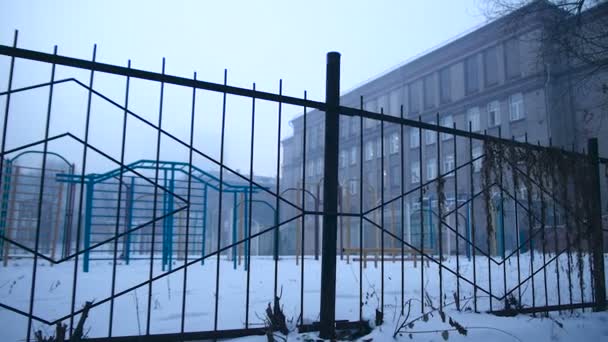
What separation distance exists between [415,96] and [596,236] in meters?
27.0

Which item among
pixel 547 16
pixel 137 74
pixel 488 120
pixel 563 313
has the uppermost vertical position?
pixel 488 120

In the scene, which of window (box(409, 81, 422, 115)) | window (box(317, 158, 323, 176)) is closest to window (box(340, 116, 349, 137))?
window (box(317, 158, 323, 176))

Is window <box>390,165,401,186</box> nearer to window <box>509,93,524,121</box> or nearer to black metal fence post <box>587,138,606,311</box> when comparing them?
window <box>509,93,524,121</box>

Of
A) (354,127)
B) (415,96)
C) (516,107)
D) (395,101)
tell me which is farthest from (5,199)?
(354,127)

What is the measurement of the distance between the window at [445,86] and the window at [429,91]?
2.04 feet

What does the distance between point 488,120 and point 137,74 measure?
26.3 metres

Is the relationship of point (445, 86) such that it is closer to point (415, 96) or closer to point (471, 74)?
point (471, 74)

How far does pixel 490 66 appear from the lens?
2622cm

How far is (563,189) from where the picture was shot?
16.7ft

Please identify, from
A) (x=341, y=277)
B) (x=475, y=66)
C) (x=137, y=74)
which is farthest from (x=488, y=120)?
(x=137, y=74)

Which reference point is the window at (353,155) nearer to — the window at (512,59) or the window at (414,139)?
the window at (414,139)

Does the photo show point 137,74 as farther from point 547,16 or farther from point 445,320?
point 547,16

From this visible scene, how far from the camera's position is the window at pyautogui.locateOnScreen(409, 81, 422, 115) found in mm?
30828

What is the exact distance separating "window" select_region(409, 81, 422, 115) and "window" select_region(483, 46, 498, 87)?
5.11 m
